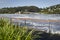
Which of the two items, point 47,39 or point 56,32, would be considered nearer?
point 47,39

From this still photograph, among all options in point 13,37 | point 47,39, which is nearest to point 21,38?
point 13,37

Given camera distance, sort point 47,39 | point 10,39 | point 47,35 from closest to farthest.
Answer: point 10,39 < point 47,39 < point 47,35

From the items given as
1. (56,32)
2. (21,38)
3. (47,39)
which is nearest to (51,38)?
(47,39)

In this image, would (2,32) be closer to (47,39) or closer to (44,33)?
(47,39)

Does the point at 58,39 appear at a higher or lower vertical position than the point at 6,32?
lower

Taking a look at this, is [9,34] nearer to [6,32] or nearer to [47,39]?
[6,32]

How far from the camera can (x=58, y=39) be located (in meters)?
6.50

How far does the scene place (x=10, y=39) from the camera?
129 inches

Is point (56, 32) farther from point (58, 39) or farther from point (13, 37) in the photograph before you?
point (13, 37)

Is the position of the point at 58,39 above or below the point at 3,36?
below

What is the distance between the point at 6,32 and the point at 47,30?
419cm

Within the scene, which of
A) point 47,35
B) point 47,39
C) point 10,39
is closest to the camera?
point 10,39

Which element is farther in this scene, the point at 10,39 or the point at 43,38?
the point at 43,38

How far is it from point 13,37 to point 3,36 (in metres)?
0.15
